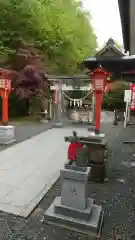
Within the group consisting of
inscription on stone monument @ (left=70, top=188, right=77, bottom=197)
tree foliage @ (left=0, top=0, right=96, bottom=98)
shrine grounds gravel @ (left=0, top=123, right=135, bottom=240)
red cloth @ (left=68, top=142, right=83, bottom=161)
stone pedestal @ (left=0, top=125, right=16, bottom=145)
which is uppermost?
tree foliage @ (left=0, top=0, right=96, bottom=98)

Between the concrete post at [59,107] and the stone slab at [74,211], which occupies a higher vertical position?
the concrete post at [59,107]

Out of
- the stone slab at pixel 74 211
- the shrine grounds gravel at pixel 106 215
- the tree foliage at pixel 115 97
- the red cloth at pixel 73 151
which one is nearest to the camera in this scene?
the shrine grounds gravel at pixel 106 215

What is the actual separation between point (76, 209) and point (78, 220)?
6.7 inches

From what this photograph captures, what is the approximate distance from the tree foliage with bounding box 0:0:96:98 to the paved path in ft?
29.3

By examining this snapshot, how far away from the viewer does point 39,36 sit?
17.6 metres

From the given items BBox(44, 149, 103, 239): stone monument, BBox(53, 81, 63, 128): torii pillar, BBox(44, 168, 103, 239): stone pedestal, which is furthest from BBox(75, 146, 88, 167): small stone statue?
BBox(53, 81, 63, 128): torii pillar

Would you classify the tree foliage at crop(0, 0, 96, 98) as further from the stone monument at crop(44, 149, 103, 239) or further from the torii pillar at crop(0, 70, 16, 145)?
the stone monument at crop(44, 149, 103, 239)

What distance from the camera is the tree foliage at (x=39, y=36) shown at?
16453 mm

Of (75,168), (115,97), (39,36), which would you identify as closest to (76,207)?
(75,168)

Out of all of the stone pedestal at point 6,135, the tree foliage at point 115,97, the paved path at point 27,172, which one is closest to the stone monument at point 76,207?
the paved path at point 27,172

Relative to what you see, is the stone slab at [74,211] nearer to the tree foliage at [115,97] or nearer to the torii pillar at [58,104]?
the torii pillar at [58,104]

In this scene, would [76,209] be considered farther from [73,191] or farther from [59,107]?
[59,107]

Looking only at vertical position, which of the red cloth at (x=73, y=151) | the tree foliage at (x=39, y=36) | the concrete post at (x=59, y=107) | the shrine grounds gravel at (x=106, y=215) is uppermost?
the tree foliage at (x=39, y=36)

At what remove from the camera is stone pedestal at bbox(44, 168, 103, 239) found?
3.32 meters
